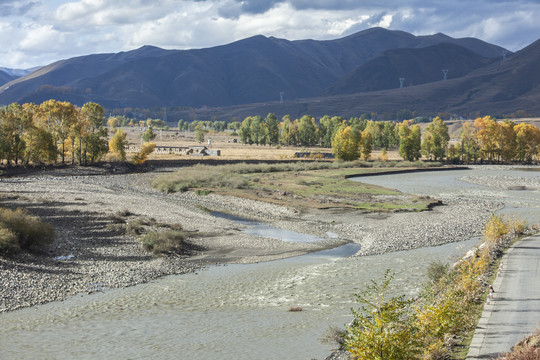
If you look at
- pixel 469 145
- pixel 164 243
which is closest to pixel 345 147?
pixel 469 145

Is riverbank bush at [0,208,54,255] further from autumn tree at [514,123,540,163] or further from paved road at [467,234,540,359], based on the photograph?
autumn tree at [514,123,540,163]

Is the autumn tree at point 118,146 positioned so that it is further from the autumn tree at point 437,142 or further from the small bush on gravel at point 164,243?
the autumn tree at point 437,142

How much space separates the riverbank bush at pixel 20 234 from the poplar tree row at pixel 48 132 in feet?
223

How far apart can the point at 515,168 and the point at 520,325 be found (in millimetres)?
138870

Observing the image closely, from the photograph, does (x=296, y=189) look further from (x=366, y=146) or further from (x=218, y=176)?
(x=366, y=146)

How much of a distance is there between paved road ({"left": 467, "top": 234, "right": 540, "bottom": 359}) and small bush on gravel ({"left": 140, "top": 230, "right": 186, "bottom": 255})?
2502cm

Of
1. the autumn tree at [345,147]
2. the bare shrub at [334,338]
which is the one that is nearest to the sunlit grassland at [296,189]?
the autumn tree at [345,147]

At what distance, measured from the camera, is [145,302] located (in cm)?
3147

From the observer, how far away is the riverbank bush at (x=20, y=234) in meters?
38.9

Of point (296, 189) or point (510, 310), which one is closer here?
point (510, 310)

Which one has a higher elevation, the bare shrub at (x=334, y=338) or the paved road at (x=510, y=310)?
the paved road at (x=510, y=310)

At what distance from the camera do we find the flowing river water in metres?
24.8

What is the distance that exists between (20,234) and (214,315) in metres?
20.6

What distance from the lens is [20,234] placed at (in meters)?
41.2
